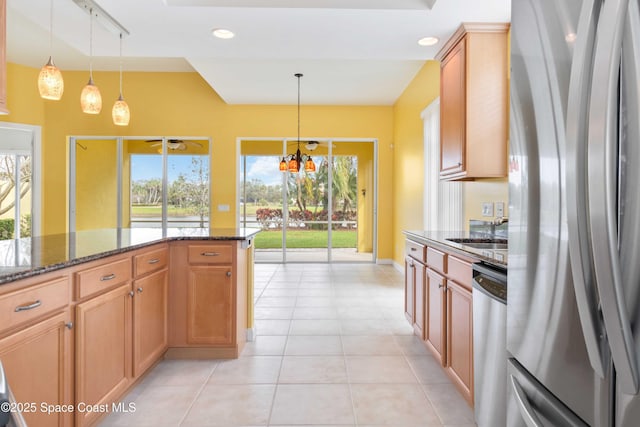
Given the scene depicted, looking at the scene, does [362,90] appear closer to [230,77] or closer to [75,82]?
[230,77]

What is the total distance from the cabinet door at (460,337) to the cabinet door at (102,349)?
188 centimetres

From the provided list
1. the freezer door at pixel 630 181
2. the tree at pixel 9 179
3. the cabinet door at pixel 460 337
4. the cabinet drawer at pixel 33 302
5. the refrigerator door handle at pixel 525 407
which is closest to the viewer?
the freezer door at pixel 630 181

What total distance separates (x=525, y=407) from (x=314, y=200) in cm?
627

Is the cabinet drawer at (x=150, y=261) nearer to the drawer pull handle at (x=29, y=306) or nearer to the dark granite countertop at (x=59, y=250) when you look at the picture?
the dark granite countertop at (x=59, y=250)

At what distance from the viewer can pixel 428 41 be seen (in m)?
3.19

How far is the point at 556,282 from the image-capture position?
2.93 feet

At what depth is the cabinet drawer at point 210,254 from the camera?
2674 millimetres

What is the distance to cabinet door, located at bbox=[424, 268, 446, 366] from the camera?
7.80ft

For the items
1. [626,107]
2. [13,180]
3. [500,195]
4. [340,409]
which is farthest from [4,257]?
[13,180]

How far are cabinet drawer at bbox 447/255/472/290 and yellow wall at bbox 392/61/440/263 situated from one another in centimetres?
282

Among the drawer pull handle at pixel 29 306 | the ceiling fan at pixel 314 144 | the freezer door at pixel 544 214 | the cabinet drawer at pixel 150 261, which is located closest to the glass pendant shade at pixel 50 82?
the cabinet drawer at pixel 150 261

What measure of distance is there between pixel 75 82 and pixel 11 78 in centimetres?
90

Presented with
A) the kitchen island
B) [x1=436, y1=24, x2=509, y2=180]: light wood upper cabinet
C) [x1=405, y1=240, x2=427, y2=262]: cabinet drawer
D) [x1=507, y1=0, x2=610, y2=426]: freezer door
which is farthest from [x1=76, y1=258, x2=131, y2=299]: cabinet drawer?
[x1=436, y1=24, x2=509, y2=180]: light wood upper cabinet

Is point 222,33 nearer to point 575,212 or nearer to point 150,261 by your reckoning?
point 150,261
